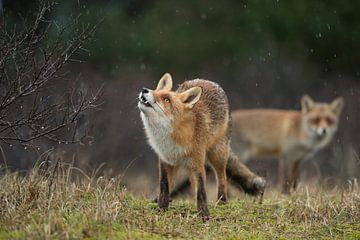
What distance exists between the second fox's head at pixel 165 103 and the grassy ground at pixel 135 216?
82cm

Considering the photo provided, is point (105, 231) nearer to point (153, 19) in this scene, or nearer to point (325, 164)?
point (325, 164)

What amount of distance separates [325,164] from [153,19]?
630 cm

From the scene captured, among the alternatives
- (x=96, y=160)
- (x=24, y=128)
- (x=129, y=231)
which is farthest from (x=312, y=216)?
(x=96, y=160)

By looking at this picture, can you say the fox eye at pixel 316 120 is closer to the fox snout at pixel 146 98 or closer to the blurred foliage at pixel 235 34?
the blurred foliage at pixel 235 34

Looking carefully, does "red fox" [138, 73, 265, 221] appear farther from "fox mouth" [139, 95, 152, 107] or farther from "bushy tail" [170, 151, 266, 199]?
"bushy tail" [170, 151, 266, 199]

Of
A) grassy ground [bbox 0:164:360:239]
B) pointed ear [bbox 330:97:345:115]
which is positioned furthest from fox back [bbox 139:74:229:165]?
pointed ear [bbox 330:97:345:115]

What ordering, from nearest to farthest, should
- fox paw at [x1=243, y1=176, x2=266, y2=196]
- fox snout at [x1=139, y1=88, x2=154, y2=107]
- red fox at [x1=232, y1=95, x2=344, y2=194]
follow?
fox snout at [x1=139, y1=88, x2=154, y2=107] < fox paw at [x1=243, y1=176, x2=266, y2=196] < red fox at [x1=232, y1=95, x2=344, y2=194]

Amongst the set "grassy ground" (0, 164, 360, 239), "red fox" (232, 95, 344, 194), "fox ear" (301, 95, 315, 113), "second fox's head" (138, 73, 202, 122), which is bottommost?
"red fox" (232, 95, 344, 194)

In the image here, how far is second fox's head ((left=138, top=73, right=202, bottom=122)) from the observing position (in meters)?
6.66

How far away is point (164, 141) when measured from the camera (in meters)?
6.96

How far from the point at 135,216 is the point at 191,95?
1440 millimetres

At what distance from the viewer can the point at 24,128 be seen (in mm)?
9477

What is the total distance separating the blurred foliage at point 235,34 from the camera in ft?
61.5

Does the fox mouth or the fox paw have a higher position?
the fox mouth
